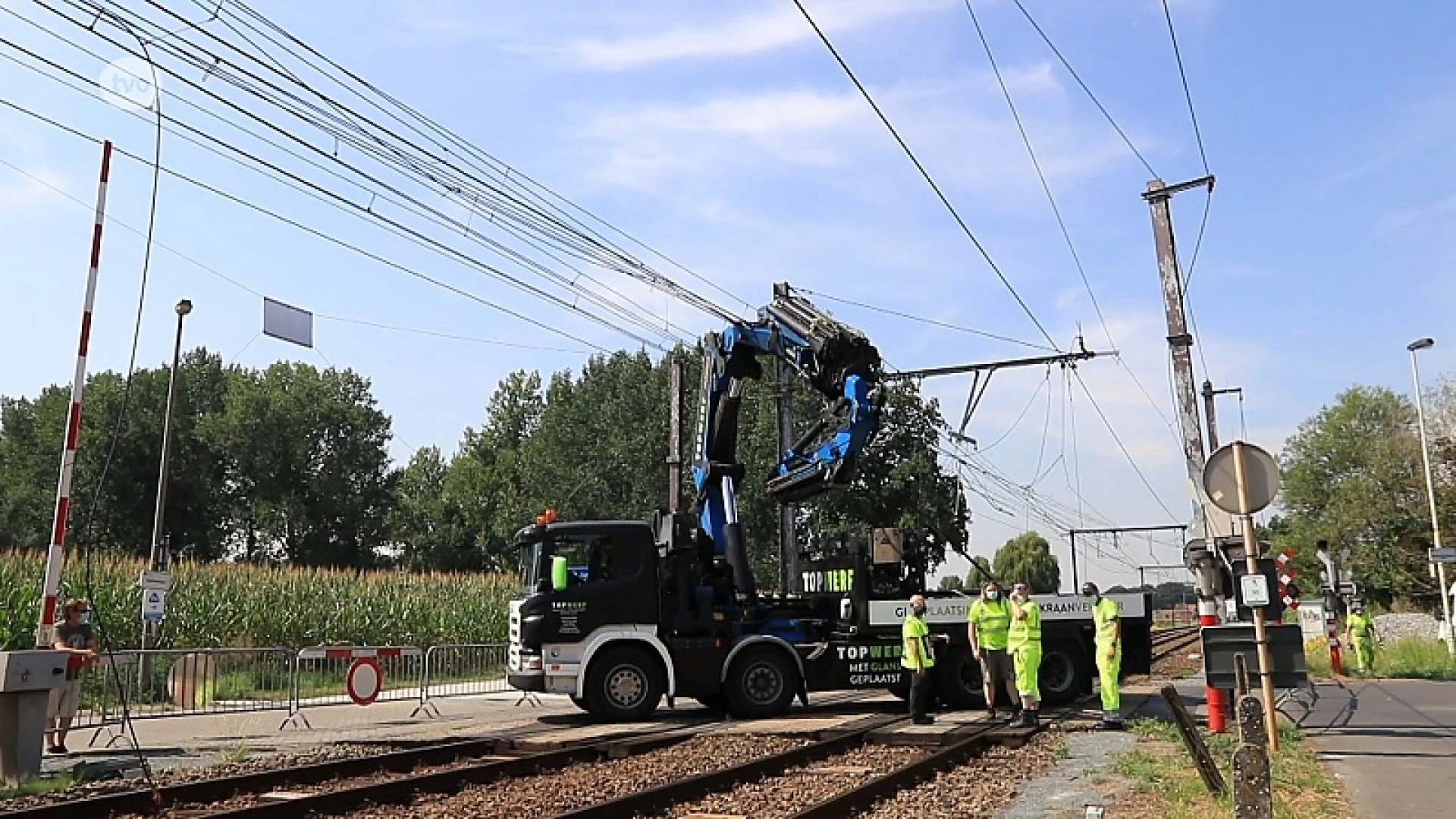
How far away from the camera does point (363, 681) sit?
1745cm

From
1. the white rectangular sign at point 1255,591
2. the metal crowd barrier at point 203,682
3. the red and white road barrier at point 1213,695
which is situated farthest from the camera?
the metal crowd barrier at point 203,682

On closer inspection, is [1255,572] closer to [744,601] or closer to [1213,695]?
[1213,695]

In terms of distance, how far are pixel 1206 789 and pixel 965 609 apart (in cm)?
838

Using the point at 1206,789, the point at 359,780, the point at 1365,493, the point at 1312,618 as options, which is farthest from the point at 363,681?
the point at 1365,493

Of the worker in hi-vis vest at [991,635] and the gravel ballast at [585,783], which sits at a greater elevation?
the worker in hi-vis vest at [991,635]

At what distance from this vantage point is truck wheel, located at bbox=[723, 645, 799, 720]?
55.8 feet

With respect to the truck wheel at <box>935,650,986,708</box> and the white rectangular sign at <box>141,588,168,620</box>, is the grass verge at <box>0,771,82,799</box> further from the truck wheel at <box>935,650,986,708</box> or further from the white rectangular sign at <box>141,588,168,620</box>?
the truck wheel at <box>935,650,986,708</box>

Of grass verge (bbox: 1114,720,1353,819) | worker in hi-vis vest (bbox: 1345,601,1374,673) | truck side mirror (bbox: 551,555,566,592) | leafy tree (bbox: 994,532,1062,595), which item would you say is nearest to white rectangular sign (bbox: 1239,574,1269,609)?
grass verge (bbox: 1114,720,1353,819)

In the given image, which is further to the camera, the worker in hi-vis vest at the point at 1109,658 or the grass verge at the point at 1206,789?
the worker in hi-vis vest at the point at 1109,658

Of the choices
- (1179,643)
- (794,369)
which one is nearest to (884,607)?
(794,369)

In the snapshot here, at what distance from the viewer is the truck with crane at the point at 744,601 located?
651 inches

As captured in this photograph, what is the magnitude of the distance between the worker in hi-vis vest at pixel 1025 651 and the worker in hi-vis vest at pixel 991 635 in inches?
20.1

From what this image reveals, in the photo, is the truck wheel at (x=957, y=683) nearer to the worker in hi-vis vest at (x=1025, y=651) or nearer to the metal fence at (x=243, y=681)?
the worker in hi-vis vest at (x=1025, y=651)

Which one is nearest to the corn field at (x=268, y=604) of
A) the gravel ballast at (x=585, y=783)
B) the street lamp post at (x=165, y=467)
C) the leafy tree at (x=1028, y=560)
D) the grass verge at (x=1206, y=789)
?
the street lamp post at (x=165, y=467)
